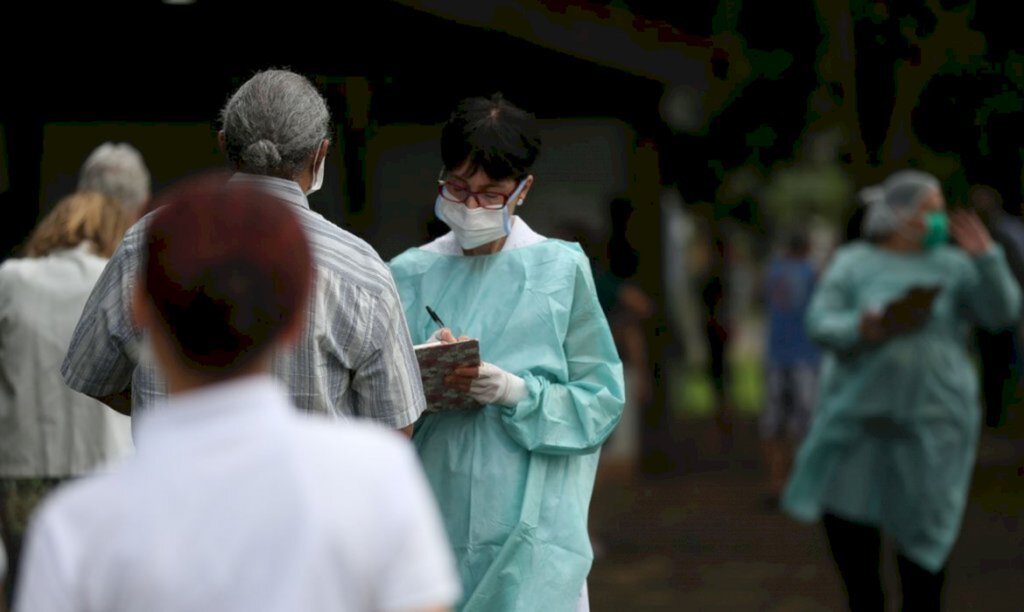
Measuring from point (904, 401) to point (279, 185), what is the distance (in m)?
4.12

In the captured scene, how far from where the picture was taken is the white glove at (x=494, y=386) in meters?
4.43

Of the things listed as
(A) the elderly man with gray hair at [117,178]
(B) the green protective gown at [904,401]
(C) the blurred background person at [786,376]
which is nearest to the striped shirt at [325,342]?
(A) the elderly man with gray hair at [117,178]

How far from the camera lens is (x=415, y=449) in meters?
4.68

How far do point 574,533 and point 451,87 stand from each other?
21.6ft

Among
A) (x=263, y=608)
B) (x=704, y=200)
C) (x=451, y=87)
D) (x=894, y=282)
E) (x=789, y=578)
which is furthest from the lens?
(x=704, y=200)

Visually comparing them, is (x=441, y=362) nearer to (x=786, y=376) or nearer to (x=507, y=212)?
(x=507, y=212)

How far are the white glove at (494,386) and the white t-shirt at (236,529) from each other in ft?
7.46

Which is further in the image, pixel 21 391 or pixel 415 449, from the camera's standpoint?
pixel 21 391

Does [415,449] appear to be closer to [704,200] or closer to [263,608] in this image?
[263,608]

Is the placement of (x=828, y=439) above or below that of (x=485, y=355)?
below

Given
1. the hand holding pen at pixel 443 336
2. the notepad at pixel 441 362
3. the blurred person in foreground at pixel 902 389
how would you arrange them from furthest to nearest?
the blurred person in foreground at pixel 902 389
the hand holding pen at pixel 443 336
the notepad at pixel 441 362

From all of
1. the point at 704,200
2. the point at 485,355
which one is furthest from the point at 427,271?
the point at 704,200

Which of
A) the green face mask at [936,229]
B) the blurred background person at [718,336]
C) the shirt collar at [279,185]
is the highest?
the shirt collar at [279,185]

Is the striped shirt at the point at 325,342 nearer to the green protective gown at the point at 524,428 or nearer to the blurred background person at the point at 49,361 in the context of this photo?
the green protective gown at the point at 524,428
